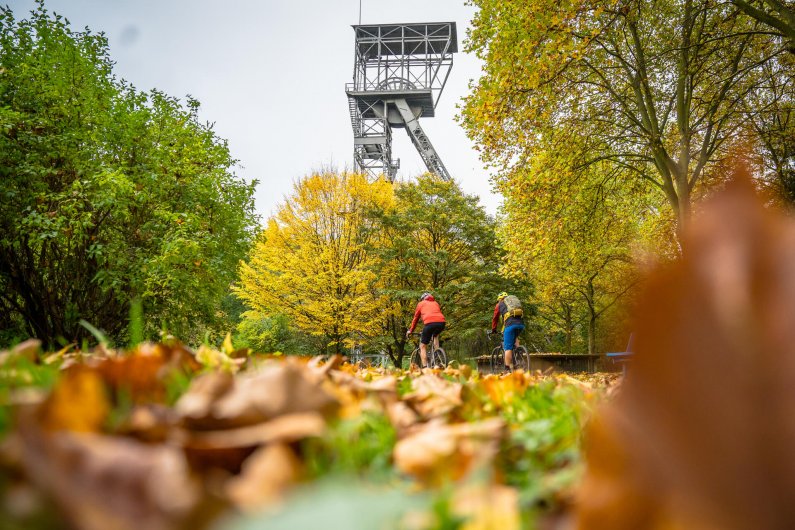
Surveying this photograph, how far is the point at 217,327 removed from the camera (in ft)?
42.2

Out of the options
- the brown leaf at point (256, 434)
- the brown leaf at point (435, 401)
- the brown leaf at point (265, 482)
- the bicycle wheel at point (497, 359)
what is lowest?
the bicycle wheel at point (497, 359)

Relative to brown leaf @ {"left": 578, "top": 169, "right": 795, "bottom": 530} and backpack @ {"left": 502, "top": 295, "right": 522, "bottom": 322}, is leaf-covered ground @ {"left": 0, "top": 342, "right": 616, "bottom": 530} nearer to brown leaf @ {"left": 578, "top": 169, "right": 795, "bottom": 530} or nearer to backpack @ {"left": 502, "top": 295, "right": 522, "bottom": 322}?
brown leaf @ {"left": 578, "top": 169, "right": 795, "bottom": 530}

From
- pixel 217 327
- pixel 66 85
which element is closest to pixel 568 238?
pixel 217 327

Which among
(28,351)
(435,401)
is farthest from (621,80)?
(28,351)

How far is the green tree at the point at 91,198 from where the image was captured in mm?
9000

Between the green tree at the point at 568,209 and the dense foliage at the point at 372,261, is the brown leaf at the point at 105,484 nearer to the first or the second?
the green tree at the point at 568,209

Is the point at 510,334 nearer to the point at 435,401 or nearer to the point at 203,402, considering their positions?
the point at 435,401

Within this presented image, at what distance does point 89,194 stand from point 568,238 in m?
10.1

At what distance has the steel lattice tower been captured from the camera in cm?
3238

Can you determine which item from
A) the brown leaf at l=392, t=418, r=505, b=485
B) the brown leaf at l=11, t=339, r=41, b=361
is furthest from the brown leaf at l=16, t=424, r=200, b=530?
the brown leaf at l=11, t=339, r=41, b=361

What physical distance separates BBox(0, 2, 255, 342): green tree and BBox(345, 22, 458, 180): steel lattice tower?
20.2 meters

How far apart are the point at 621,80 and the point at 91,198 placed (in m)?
12.0

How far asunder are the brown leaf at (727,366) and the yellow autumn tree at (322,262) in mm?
17482

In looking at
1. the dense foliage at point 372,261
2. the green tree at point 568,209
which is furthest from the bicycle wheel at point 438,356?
the dense foliage at point 372,261
